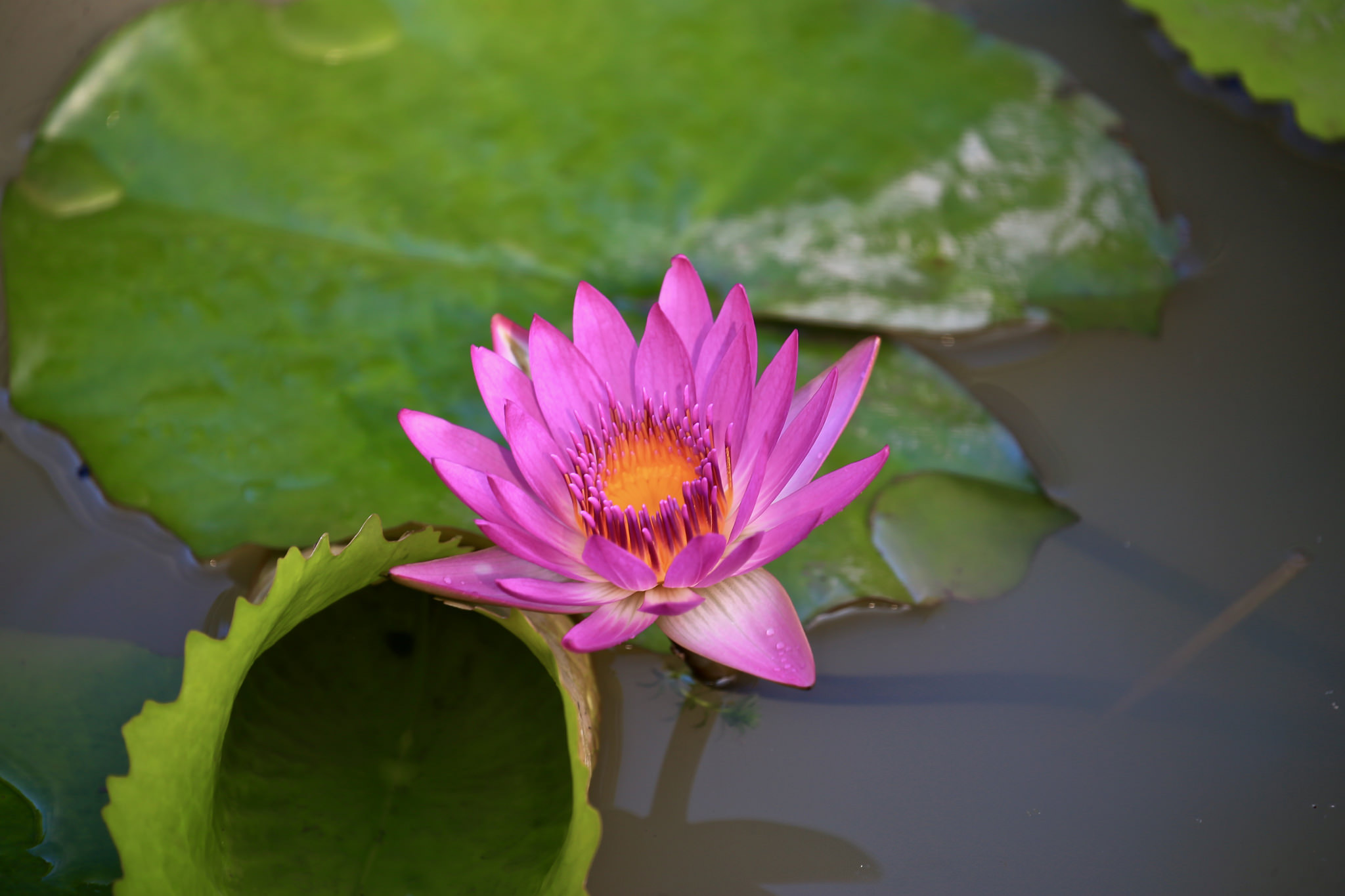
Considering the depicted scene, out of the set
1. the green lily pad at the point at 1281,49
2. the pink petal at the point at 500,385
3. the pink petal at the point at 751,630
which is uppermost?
the green lily pad at the point at 1281,49

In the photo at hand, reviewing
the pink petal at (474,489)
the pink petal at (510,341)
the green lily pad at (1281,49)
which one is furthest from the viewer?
the green lily pad at (1281,49)

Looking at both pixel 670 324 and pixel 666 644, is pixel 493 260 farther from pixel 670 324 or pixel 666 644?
pixel 666 644

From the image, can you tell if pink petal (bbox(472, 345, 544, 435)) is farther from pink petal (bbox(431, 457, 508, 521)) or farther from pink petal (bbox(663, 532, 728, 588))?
pink petal (bbox(663, 532, 728, 588))

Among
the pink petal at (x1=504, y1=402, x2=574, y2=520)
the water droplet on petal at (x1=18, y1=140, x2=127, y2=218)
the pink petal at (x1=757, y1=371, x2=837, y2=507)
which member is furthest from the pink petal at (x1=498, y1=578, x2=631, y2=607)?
the water droplet on petal at (x1=18, y1=140, x2=127, y2=218)

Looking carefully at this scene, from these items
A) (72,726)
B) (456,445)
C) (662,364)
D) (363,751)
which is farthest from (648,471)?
(72,726)

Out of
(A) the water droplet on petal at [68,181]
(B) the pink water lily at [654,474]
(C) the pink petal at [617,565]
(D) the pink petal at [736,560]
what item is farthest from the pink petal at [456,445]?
(A) the water droplet on petal at [68,181]

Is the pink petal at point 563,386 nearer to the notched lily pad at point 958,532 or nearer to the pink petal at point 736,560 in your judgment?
the pink petal at point 736,560

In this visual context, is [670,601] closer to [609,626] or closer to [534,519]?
[609,626]
